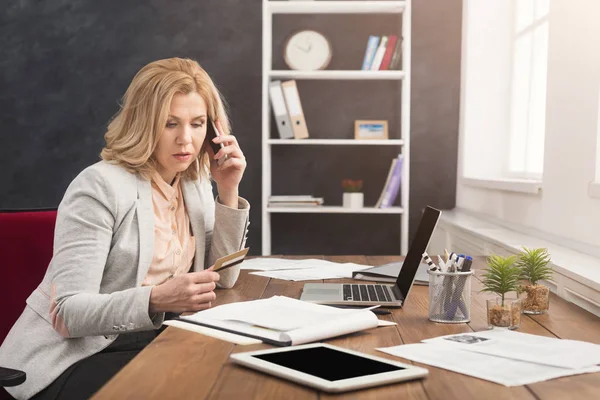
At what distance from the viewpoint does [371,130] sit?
405 centimetres

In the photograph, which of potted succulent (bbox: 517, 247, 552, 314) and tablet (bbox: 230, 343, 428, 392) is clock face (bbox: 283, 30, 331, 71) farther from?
tablet (bbox: 230, 343, 428, 392)

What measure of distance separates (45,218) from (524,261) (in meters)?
1.20

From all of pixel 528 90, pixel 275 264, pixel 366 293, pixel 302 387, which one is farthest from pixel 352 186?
pixel 302 387

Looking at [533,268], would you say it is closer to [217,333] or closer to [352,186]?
[217,333]

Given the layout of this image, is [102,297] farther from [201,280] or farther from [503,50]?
[503,50]

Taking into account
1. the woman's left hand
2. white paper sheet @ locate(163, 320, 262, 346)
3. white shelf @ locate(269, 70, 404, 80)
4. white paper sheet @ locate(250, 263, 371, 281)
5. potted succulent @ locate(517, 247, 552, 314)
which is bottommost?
white paper sheet @ locate(250, 263, 371, 281)

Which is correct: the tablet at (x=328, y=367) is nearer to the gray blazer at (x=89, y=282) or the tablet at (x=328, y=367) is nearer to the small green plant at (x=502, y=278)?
the small green plant at (x=502, y=278)

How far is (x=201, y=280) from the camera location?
1.54m

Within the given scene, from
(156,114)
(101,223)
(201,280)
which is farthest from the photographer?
(156,114)

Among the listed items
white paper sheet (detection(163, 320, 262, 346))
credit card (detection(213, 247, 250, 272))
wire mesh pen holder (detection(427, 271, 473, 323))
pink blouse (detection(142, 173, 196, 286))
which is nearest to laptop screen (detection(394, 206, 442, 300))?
wire mesh pen holder (detection(427, 271, 473, 323))

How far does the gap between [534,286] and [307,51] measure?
268 centimetres

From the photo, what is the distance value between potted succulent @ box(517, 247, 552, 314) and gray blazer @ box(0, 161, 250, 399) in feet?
2.35

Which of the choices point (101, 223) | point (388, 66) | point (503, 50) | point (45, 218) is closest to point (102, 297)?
point (101, 223)

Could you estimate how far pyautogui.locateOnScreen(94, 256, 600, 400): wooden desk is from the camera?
0.99 m
